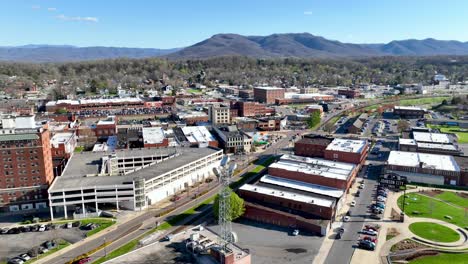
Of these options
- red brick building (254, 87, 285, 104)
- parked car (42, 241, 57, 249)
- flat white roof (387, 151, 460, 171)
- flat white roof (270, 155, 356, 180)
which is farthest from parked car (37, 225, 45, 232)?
red brick building (254, 87, 285, 104)

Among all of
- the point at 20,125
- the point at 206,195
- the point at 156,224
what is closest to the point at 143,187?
the point at 156,224

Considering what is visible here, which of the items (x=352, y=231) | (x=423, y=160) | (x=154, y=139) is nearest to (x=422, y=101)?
(x=423, y=160)

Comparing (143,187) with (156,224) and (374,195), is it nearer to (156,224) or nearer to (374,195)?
(156,224)

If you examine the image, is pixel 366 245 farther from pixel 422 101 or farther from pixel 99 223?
pixel 422 101

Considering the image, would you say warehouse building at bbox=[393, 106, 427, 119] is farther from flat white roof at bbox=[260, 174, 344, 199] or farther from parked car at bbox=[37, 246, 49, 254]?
parked car at bbox=[37, 246, 49, 254]

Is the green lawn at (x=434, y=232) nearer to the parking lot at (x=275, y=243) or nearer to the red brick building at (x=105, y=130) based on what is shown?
the parking lot at (x=275, y=243)

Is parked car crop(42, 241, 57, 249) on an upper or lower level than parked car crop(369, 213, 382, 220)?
lower

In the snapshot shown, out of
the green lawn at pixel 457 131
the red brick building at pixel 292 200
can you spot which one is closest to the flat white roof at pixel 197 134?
the red brick building at pixel 292 200
